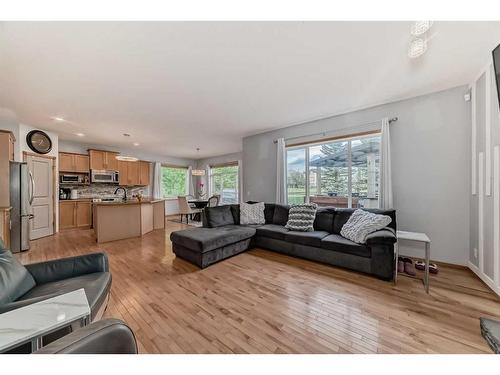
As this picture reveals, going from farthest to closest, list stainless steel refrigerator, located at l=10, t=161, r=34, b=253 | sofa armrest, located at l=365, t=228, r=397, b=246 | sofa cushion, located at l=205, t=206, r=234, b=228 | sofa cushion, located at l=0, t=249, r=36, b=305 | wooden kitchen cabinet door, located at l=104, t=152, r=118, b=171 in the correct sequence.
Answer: wooden kitchen cabinet door, located at l=104, t=152, r=118, b=171 < sofa cushion, located at l=205, t=206, r=234, b=228 < stainless steel refrigerator, located at l=10, t=161, r=34, b=253 < sofa armrest, located at l=365, t=228, r=397, b=246 < sofa cushion, located at l=0, t=249, r=36, b=305

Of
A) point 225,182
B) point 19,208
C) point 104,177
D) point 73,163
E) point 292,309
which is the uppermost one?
Answer: point 73,163

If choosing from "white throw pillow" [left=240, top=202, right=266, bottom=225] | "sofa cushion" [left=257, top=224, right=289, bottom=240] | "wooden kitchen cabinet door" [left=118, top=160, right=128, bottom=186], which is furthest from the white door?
"sofa cushion" [left=257, top=224, right=289, bottom=240]

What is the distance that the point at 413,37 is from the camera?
68.1 inches

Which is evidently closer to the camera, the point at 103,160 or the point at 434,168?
the point at 434,168

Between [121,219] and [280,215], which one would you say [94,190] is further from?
[280,215]

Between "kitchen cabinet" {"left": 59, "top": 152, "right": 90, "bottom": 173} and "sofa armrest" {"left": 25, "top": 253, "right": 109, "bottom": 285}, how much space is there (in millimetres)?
5092

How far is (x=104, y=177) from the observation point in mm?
5887

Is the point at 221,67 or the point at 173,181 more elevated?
the point at 221,67

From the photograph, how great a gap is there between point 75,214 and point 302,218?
6194 mm

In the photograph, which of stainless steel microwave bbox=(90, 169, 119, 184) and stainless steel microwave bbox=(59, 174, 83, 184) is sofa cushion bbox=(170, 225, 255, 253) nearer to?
stainless steel microwave bbox=(90, 169, 119, 184)

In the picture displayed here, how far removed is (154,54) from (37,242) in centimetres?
495

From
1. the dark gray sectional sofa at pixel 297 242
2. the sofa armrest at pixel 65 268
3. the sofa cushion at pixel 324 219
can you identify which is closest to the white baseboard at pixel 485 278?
the dark gray sectional sofa at pixel 297 242

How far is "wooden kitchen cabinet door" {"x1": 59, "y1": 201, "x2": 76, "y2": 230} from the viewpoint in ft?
16.9

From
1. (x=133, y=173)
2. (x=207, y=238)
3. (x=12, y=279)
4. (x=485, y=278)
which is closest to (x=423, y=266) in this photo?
(x=485, y=278)
